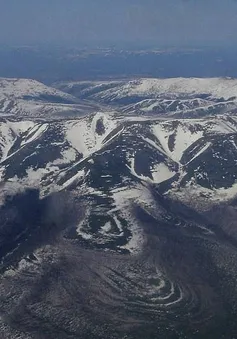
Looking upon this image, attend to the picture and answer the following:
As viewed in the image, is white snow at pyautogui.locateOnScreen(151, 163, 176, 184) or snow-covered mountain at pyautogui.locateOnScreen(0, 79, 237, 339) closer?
snow-covered mountain at pyautogui.locateOnScreen(0, 79, 237, 339)

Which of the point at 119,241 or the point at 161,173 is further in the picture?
the point at 161,173

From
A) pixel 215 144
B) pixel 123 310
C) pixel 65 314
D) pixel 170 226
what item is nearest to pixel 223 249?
pixel 170 226

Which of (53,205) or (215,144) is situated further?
(215,144)

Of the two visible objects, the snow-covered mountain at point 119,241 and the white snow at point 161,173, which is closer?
the snow-covered mountain at point 119,241

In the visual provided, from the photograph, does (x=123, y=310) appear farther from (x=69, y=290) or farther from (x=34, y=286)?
(x=34, y=286)

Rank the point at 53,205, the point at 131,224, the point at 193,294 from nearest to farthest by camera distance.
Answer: the point at 193,294 → the point at 131,224 → the point at 53,205

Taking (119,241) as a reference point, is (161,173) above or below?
below

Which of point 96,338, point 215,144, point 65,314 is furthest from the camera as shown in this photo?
point 215,144

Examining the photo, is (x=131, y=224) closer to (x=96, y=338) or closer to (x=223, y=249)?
(x=223, y=249)
